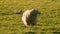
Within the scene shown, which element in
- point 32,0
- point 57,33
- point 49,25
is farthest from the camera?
point 32,0

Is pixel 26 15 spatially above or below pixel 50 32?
above

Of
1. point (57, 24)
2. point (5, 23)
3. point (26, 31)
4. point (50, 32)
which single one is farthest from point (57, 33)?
point (5, 23)

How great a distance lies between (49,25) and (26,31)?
6.63 feet

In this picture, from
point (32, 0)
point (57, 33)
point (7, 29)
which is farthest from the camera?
point (32, 0)

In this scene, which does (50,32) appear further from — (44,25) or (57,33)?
(44,25)

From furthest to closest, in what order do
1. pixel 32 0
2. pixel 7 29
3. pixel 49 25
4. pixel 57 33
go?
1. pixel 32 0
2. pixel 49 25
3. pixel 7 29
4. pixel 57 33

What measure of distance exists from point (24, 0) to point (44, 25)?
41.3ft

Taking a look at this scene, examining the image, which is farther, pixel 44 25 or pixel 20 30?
pixel 44 25

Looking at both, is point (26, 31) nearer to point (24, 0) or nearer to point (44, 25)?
point (44, 25)

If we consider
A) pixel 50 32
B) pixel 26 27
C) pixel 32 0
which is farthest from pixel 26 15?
pixel 32 0

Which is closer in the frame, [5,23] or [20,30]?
[20,30]

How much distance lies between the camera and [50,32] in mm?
11297

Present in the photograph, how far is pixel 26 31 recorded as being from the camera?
11.5 meters

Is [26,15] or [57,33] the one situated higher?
[26,15]
